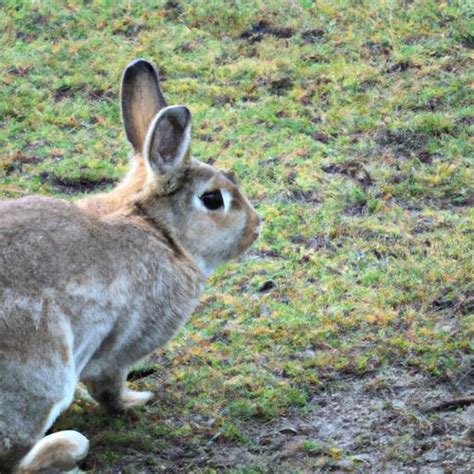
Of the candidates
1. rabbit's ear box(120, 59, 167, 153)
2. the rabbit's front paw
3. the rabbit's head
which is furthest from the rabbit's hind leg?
rabbit's ear box(120, 59, 167, 153)

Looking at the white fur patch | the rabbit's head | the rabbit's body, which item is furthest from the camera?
the white fur patch

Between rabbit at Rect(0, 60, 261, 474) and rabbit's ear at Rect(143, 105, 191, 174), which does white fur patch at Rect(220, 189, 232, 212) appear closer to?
rabbit at Rect(0, 60, 261, 474)

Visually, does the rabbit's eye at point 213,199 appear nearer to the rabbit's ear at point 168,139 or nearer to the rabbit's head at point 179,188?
the rabbit's head at point 179,188

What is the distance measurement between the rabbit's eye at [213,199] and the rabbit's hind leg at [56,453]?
1.44 m

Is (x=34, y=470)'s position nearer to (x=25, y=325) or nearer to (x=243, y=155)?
(x=25, y=325)

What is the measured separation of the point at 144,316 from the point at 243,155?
365cm

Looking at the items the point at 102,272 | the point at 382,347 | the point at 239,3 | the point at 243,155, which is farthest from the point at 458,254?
the point at 239,3

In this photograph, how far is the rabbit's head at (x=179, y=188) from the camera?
5922mm

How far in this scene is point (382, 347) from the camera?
→ 673 centimetres

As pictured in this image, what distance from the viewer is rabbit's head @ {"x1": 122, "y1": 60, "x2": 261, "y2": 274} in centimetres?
592

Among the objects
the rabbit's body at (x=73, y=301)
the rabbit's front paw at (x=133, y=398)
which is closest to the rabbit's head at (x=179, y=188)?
the rabbit's body at (x=73, y=301)

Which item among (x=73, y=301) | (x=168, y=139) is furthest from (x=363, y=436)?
(x=168, y=139)

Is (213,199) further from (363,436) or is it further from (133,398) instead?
(363,436)

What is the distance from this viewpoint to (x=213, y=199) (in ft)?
20.5
